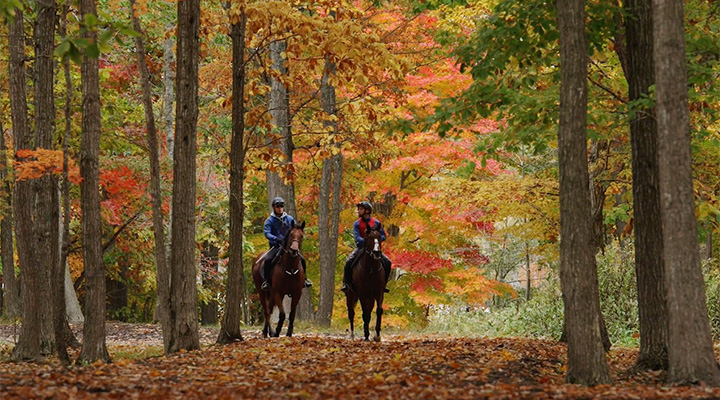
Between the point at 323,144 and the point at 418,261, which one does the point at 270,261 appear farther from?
the point at 418,261

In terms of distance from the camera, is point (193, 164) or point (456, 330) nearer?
point (193, 164)

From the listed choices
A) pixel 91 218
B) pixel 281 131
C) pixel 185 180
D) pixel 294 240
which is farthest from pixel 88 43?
pixel 281 131

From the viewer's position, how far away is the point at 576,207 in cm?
967

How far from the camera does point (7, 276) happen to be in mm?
26594

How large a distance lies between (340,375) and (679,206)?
4.66 metres

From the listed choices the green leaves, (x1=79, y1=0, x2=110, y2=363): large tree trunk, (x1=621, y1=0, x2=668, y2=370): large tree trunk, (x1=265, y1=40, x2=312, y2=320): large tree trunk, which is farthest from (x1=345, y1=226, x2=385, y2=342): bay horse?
the green leaves

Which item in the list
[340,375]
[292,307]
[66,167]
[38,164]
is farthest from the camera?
[292,307]

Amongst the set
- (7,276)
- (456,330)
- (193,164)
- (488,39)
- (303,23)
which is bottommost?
(456,330)

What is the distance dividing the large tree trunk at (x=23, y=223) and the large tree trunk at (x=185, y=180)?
2.42 metres

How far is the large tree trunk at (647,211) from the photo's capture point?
38.7 ft

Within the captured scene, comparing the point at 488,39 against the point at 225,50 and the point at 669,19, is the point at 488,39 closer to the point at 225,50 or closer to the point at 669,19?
the point at 669,19

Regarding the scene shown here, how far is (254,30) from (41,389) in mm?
9668

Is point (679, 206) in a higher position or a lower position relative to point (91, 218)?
lower

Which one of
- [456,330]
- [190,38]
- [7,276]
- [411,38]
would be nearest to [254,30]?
[190,38]
